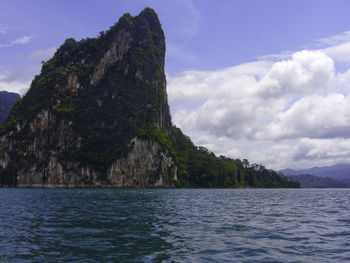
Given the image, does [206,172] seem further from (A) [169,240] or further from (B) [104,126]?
(A) [169,240]

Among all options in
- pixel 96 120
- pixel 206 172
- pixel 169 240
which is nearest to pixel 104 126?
pixel 96 120

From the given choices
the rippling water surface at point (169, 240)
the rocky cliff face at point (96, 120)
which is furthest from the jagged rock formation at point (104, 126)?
the rippling water surface at point (169, 240)

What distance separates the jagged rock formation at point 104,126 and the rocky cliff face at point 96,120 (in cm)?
44

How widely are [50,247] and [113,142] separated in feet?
458

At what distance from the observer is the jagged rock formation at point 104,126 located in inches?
5699

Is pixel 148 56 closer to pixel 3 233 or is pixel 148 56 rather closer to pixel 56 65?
pixel 56 65

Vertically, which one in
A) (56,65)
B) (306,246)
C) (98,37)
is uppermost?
(98,37)

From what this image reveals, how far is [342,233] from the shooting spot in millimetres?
19859

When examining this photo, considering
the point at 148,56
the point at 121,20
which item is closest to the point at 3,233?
the point at 148,56

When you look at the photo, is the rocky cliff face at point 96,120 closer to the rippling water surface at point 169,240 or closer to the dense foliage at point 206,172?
the dense foliage at point 206,172

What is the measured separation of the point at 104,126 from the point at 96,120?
5115 millimetres

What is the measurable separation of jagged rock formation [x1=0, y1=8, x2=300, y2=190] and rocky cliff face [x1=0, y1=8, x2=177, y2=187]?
436 millimetres

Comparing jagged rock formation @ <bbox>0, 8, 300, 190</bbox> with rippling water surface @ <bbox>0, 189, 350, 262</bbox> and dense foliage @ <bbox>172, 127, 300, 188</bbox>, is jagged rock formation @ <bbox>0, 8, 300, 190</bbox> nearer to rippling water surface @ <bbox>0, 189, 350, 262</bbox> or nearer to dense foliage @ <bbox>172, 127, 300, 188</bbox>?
dense foliage @ <bbox>172, 127, 300, 188</bbox>

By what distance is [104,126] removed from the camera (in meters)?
160
